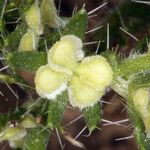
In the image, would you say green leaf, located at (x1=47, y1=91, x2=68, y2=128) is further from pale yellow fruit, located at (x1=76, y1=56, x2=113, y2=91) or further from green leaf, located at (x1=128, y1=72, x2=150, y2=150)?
green leaf, located at (x1=128, y1=72, x2=150, y2=150)

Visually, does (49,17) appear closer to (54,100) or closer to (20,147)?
(54,100)

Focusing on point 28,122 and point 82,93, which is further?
point 28,122

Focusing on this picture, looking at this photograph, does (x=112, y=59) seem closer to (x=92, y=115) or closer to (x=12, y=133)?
(x=92, y=115)

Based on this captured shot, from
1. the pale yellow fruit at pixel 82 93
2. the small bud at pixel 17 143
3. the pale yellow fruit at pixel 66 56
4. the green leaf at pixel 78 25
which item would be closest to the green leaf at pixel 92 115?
the pale yellow fruit at pixel 82 93

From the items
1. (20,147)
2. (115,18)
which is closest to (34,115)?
(20,147)

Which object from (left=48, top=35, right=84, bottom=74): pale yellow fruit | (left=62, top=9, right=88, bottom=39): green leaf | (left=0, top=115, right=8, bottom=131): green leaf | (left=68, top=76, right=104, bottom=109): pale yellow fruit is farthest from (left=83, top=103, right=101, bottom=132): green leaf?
(left=0, top=115, right=8, bottom=131): green leaf

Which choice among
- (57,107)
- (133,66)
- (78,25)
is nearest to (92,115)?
(57,107)

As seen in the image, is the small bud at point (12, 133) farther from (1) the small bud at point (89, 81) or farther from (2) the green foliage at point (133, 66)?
(2) the green foliage at point (133, 66)
